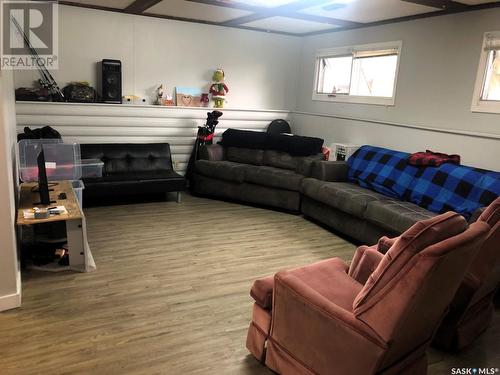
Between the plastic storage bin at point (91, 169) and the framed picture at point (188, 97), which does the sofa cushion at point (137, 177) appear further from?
the framed picture at point (188, 97)

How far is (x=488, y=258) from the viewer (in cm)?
216

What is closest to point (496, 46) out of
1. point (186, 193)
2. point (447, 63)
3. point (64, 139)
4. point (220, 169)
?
point (447, 63)

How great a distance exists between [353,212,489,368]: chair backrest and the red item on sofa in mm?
2307

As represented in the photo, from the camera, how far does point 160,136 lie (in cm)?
543

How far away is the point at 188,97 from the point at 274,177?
1.85 m

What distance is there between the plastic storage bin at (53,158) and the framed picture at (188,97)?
1739 mm

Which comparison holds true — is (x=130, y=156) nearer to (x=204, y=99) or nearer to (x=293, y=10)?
(x=204, y=99)

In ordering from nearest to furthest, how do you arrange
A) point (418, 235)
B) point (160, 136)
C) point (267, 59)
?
point (418, 235) → point (160, 136) → point (267, 59)

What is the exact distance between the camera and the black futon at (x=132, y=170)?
4453mm

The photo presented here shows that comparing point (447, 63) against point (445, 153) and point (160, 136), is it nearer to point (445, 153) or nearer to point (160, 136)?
point (445, 153)

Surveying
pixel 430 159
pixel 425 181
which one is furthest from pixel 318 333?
pixel 430 159

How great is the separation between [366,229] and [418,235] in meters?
2.35

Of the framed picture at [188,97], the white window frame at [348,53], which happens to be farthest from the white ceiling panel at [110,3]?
the white window frame at [348,53]

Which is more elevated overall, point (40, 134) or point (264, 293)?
point (40, 134)
